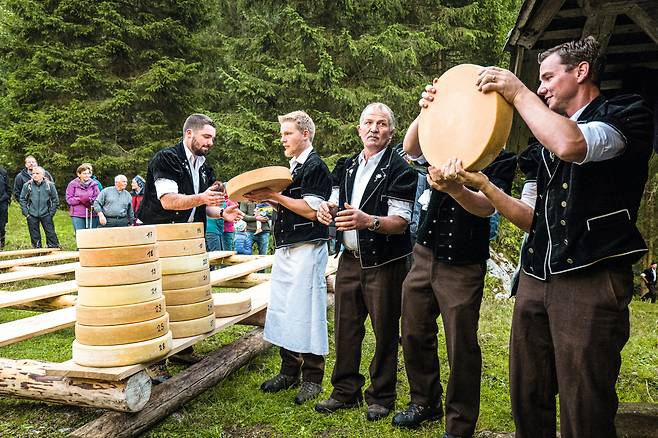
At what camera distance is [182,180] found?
12.5 ft

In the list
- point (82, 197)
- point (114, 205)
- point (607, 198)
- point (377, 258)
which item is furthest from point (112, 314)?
point (82, 197)

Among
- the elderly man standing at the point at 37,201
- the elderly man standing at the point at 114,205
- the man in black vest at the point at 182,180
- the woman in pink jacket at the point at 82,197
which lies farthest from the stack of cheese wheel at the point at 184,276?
the elderly man standing at the point at 37,201

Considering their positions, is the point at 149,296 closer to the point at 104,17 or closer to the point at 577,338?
the point at 577,338

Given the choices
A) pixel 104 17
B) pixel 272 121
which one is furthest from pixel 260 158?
pixel 104 17

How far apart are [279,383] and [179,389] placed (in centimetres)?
73

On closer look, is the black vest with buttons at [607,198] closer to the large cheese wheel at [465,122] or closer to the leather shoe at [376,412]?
the large cheese wheel at [465,122]

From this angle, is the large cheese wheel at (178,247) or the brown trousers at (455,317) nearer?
the brown trousers at (455,317)

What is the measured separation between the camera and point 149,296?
2869 mm

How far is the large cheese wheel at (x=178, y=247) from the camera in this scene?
127 inches

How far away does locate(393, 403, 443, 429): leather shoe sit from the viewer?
3094mm

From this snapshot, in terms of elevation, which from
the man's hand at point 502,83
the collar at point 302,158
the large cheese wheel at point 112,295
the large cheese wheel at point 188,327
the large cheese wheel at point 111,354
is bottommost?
the large cheese wheel at point 188,327

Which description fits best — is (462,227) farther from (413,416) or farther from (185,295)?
(185,295)

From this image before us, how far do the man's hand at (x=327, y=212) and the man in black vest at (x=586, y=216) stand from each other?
121cm

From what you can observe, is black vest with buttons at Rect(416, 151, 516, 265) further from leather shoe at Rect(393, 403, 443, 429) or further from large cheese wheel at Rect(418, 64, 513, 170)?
leather shoe at Rect(393, 403, 443, 429)
